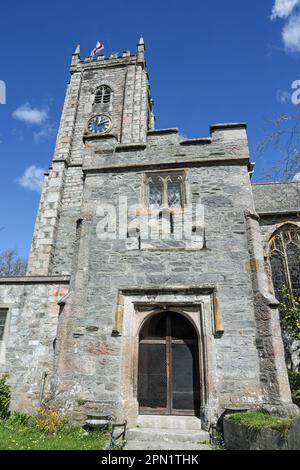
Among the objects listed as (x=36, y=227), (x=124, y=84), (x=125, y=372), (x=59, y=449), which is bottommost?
(x=59, y=449)

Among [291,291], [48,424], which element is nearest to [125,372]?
[48,424]

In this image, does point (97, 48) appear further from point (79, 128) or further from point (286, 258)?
point (286, 258)

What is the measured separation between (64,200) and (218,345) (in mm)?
12975

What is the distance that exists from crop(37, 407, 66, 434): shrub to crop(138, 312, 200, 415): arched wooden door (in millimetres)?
1726

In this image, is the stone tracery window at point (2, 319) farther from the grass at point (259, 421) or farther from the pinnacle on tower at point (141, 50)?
the pinnacle on tower at point (141, 50)

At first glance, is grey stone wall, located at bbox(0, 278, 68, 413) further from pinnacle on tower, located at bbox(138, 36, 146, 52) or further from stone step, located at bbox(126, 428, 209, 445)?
pinnacle on tower, located at bbox(138, 36, 146, 52)

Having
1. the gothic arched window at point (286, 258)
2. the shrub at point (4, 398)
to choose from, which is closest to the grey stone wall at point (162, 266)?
the shrub at point (4, 398)

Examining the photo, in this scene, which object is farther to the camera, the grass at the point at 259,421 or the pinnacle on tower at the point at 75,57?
the pinnacle on tower at the point at 75,57

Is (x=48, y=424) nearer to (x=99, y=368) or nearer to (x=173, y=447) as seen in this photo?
(x=99, y=368)

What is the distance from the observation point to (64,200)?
17.2 metres

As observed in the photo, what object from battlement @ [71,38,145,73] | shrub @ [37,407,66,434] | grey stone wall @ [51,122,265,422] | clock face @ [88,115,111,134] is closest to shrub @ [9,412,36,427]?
shrub @ [37,407,66,434]

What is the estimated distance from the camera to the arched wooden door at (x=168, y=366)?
677cm

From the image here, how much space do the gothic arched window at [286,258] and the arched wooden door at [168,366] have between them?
5224mm

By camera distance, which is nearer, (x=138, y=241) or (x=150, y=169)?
(x=138, y=241)
